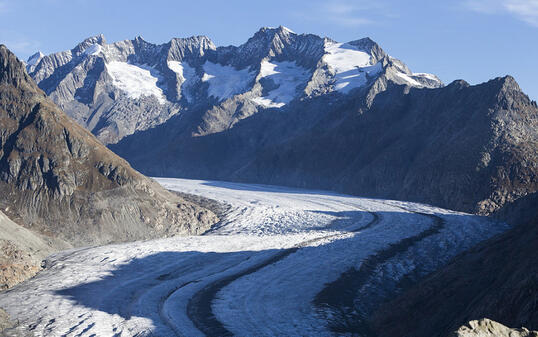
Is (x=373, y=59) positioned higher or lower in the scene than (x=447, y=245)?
higher

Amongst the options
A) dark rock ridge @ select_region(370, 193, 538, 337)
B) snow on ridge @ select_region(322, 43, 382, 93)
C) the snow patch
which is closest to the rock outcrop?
dark rock ridge @ select_region(370, 193, 538, 337)

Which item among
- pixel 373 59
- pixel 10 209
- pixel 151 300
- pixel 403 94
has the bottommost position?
pixel 151 300

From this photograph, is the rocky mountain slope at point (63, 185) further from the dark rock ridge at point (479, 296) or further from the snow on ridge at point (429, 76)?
the snow on ridge at point (429, 76)

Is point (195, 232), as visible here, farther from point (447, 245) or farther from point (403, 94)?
point (403, 94)

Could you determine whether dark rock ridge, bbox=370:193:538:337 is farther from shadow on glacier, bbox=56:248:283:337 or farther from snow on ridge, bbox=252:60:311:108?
snow on ridge, bbox=252:60:311:108

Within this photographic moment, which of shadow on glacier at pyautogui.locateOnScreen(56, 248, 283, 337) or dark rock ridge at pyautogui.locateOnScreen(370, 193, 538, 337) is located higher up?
dark rock ridge at pyautogui.locateOnScreen(370, 193, 538, 337)

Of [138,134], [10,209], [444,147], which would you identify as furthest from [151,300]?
[138,134]

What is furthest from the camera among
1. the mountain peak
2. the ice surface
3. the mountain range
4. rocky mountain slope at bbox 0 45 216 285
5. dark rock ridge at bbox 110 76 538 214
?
dark rock ridge at bbox 110 76 538 214
